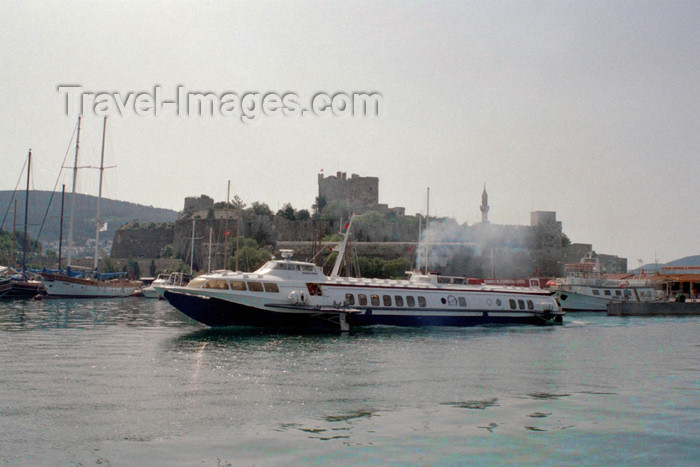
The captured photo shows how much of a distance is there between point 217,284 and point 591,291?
128ft

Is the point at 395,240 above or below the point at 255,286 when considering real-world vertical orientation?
above

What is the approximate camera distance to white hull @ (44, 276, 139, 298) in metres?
74.3

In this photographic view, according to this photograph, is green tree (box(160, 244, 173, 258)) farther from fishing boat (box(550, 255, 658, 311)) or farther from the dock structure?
the dock structure

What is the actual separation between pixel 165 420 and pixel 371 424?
14.0ft

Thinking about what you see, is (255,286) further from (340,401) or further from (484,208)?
(484,208)

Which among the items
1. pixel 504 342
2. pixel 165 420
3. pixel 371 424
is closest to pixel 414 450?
pixel 371 424

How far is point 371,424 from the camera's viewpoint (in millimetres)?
15641

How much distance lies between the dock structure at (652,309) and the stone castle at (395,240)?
31.3 m

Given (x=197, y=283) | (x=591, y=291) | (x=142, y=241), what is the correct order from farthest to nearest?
1. (x=142, y=241)
2. (x=591, y=291)
3. (x=197, y=283)

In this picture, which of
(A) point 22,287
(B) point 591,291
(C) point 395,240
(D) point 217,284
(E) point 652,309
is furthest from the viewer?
(C) point 395,240

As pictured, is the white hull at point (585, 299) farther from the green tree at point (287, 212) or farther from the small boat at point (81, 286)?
the green tree at point (287, 212)

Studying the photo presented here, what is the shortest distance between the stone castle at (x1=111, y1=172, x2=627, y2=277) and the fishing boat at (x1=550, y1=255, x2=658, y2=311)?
23.7 m

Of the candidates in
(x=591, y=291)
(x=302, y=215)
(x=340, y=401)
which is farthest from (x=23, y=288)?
(x=340, y=401)

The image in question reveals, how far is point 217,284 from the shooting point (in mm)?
33938
